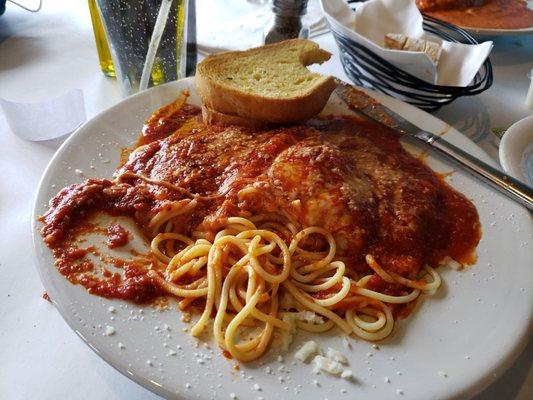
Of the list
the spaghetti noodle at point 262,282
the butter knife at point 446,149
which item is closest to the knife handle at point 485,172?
the butter knife at point 446,149

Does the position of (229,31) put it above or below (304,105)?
below

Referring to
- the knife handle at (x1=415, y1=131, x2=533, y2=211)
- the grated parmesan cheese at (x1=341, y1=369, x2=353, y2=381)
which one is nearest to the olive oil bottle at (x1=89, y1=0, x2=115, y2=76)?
the knife handle at (x1=415, y1=131, x2=533, y2=211)

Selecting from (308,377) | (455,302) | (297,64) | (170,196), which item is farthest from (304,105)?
(308,377)

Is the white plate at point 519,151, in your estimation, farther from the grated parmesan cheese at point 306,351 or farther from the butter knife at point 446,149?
the grated parmesan cheese at point 306,351

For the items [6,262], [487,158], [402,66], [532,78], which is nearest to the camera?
[6,262]

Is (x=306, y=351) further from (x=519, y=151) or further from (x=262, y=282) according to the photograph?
(x=519, y=151)

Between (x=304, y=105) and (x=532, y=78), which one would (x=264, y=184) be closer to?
(x=304, y=105)
